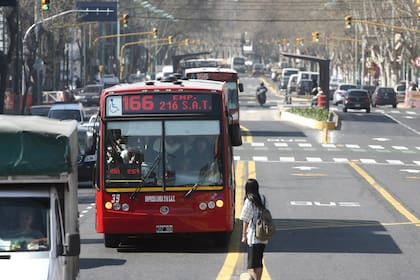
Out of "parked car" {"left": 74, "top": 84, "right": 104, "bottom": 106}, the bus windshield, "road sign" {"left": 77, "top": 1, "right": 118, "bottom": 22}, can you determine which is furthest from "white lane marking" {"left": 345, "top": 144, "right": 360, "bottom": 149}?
"road sign" {"left": 77, "top": 1, "right": 118, "bottom": 22}

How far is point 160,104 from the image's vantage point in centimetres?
2081

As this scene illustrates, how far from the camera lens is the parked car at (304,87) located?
388ft

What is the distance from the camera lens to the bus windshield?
20516mm

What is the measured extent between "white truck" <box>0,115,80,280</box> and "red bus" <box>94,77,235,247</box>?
7.50 meters

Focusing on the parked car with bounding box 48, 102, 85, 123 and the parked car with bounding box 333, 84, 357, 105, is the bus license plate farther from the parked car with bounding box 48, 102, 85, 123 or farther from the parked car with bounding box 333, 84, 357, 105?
the parked car with bounding box 333, 84, 357, 105

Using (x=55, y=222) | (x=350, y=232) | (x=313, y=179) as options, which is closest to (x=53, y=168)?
(x=55, y=222)

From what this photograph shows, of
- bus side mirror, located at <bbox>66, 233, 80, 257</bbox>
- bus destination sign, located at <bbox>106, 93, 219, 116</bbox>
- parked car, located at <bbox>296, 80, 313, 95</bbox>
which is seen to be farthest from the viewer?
parked car, located at <bbox>296, 80, 313, 95</bbox>

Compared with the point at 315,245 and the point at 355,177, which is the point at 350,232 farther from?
the point at 355,177

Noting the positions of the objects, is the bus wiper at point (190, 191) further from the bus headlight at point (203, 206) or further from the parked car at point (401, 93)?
the parked car at point (401, 93)

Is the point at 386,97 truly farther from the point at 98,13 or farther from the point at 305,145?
the point at 305,145

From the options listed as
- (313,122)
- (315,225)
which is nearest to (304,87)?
(313,122)

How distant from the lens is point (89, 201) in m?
30.2

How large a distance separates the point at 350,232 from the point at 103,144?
5.45 m

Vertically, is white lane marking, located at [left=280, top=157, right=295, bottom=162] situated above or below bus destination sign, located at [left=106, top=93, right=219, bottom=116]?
below
